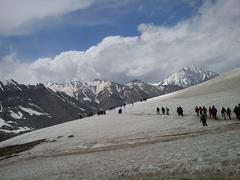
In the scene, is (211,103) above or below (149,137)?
above

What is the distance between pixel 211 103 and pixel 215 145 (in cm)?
4363

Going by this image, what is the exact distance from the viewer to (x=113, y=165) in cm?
2989

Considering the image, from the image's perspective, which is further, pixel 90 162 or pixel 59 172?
pixel 90 162

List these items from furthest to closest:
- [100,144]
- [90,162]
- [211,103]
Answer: [211,103] < [100,144] < [90,162]

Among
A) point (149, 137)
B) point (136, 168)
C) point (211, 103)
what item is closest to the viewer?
point (136, 168)

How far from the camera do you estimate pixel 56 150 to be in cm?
5216

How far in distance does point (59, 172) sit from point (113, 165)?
5628 millimetres

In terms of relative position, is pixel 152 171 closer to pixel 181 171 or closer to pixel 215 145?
pixel 181 171

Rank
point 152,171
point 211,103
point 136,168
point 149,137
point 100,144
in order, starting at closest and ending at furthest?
Answer: point 152,171 < point 136,168 < point 149,137 < point 100,144 < point 211,103

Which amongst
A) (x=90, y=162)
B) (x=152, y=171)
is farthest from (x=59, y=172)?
(x=152, y=171)

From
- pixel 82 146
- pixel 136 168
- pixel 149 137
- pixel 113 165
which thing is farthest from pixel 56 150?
pixel 136 168

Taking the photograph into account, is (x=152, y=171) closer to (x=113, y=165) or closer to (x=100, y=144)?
(x=113, y=165)

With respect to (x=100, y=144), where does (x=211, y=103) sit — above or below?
above

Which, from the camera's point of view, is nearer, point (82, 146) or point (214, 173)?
point (214, 173)
